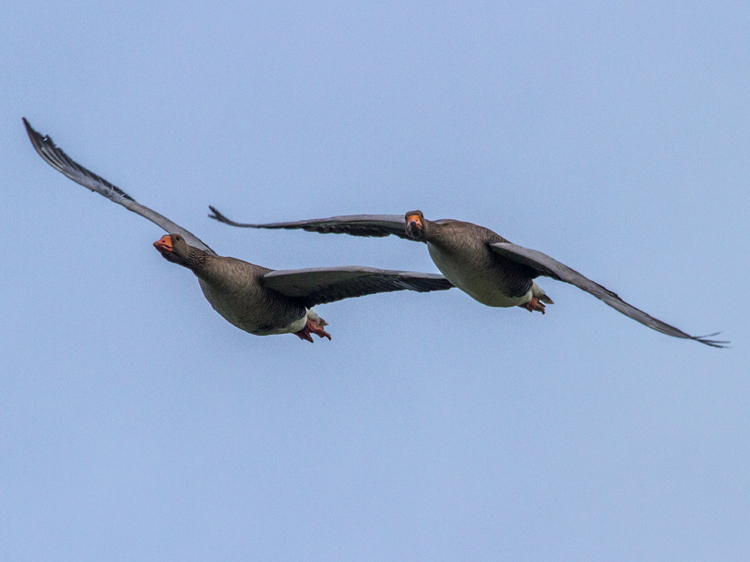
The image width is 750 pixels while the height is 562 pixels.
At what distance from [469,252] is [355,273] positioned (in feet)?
6.15

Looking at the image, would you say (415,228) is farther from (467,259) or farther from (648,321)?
(648,321)

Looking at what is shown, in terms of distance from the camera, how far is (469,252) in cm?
1909

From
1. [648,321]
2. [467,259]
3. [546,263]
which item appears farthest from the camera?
[467,259]

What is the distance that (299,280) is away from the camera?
19609 mm

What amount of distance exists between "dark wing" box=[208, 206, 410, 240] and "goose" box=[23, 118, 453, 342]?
2.70ft

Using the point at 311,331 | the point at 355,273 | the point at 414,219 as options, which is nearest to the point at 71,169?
the point at 311,331

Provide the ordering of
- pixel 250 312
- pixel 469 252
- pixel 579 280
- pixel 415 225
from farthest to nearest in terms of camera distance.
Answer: pixel 250 312
pixel 469 252
pixel 415 225
pixel 579 280

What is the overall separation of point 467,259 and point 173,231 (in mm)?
5278

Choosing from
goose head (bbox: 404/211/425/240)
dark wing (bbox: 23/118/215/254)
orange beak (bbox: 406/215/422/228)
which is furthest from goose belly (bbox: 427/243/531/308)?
dark wing (bbox: 23/118/215/254)

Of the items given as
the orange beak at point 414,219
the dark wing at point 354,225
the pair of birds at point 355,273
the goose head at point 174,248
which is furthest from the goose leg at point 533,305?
the goose head at point 174,248

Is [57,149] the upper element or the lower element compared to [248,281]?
upper

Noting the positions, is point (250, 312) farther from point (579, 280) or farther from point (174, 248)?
point (579, 280)

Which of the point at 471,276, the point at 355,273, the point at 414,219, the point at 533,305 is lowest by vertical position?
the point at 355,273

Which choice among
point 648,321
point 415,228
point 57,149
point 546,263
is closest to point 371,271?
point 415,228
